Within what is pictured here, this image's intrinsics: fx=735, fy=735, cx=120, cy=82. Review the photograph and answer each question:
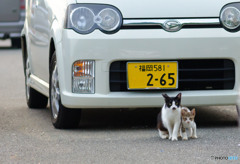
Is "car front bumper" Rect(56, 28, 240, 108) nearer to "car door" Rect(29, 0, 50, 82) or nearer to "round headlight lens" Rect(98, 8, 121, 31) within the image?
"round headlight lens" Rect(98, 8, 121, 31)

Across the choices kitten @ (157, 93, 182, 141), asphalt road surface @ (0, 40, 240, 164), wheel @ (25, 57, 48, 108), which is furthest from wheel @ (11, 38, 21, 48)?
kitten @ (157, 93, 182, 141)

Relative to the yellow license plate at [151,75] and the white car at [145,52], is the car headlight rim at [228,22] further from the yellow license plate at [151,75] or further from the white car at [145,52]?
the yellow license plate at [151,75]

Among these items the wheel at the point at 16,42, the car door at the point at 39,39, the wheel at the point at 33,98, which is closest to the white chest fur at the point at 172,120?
the car door at the point at 39,39

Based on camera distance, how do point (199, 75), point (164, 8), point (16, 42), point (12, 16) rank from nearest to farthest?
1. point (164, 8)
2. point (199, 75)
3. point (12, 16)
4. point (16, 42)

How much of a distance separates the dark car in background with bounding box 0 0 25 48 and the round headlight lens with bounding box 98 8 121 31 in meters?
13.3

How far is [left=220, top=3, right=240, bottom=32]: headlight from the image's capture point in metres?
6.01

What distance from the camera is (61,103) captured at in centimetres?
614

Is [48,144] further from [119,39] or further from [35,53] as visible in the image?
[35,53]

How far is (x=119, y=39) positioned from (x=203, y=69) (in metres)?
0.75

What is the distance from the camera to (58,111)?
6.26 m

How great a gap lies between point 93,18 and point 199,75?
0.99 meters

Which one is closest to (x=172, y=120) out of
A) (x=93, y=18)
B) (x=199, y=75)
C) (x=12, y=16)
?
(x=199, y=75)

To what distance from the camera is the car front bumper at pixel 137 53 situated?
5.84 metres

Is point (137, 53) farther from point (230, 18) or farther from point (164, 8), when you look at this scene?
point (230, 18)
